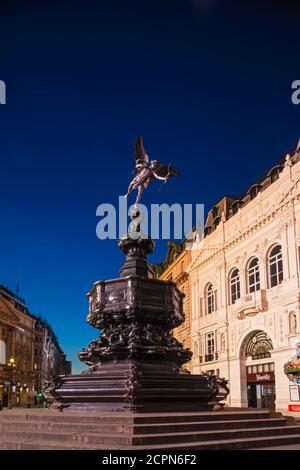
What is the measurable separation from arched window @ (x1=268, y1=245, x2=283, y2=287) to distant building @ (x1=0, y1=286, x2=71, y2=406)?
3747 cm

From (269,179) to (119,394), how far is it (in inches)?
1017

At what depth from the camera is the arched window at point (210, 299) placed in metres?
38.8

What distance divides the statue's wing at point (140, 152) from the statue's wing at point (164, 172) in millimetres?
655

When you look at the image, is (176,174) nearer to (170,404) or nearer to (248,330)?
(170,404)

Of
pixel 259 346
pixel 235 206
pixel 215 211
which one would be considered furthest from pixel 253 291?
pixel 215 211

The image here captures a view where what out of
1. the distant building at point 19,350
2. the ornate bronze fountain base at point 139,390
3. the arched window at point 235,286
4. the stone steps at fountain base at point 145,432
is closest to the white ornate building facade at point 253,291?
the arched window at point 235,286

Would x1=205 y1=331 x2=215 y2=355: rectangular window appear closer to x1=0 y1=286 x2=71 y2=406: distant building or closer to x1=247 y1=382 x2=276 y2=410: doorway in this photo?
x1=247 y1=382 x2=276 y2=410: doorway

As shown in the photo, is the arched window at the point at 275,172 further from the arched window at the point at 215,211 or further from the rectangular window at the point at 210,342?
the rectangular window at the point at 210,342

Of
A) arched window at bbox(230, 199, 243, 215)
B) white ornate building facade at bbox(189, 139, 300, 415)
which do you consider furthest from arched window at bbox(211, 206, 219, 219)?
arched window at bbox(230, 199, 243, 215)

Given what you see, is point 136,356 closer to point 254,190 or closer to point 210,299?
point 254,190

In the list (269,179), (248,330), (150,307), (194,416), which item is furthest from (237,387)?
(194,416)

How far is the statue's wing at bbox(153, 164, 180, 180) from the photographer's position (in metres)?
12.8

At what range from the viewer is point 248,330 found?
32.2m

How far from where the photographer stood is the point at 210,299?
1566 inches
